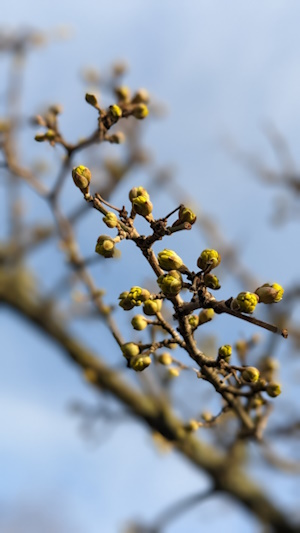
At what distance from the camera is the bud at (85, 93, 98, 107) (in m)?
2.89

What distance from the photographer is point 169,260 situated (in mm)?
1903

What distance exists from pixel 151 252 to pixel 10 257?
20.1 feet

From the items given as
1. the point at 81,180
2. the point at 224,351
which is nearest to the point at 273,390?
the point at 224,351

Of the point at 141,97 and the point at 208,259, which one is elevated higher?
the point at 141,97

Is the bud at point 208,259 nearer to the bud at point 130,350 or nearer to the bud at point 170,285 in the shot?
the bud at point 170,285

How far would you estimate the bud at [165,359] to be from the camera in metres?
2.68

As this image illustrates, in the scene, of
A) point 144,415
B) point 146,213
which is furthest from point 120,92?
point 144,415

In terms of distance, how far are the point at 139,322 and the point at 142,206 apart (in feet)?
1.63

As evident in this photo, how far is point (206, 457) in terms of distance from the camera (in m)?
5.84

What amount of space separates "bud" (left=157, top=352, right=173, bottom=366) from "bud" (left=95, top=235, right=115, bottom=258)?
883 millimetres

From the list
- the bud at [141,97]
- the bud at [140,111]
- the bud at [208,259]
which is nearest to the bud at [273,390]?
the bud at [208,259]

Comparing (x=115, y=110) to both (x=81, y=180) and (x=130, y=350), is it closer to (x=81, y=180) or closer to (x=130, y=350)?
(x=81, y=180)

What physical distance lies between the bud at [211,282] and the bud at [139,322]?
382mm

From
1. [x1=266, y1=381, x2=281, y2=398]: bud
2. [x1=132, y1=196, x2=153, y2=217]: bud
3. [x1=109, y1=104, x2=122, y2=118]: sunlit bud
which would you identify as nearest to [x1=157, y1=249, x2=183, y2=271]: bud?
[x1=132, y1=196, x2=153, y2=217]: bud
